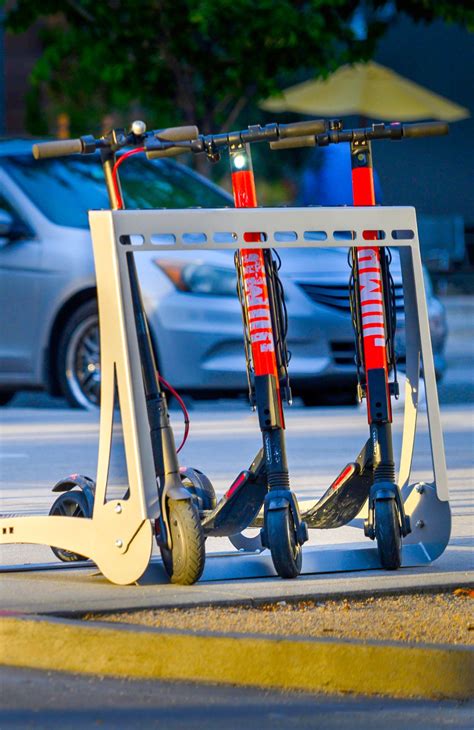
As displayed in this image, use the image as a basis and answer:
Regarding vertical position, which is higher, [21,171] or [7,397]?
[21,171]

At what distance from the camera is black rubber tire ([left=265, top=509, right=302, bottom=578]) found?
19.6 ft

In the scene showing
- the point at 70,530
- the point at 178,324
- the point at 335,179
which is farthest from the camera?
the point at 335,179

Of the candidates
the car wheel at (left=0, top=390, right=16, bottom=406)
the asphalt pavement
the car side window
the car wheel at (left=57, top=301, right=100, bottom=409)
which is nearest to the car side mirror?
the car side window

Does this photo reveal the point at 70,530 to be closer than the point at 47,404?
Yes

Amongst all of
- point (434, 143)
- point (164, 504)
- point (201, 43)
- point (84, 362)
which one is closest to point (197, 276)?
point (84, 362)

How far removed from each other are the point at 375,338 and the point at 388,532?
2.25ft

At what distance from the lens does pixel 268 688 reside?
4961mm

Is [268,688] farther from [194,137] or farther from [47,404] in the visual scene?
[47,404]

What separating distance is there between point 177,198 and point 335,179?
2777 millimetres

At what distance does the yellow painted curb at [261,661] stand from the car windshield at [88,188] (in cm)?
772

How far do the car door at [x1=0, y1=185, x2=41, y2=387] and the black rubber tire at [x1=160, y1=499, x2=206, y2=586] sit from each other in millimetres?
6776

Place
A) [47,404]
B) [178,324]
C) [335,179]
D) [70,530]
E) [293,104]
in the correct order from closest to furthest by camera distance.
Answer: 1. [70,530]
2. [178,324]
3. [47,404]
4. [335,179]
5. [293,104]

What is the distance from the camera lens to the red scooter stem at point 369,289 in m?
6.31

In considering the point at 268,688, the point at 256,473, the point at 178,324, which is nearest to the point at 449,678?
the point at 268,688
